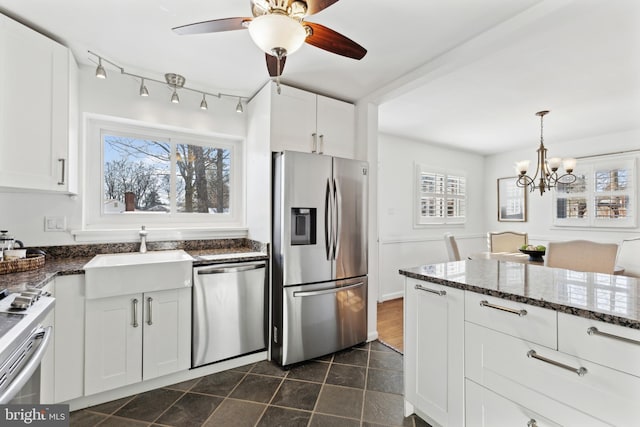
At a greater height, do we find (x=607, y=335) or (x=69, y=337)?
(x=607, y=335)

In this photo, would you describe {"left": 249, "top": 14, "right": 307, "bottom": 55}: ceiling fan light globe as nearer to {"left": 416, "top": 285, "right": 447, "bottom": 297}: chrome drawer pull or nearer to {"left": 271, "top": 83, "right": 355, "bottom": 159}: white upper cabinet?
{"left": 271, "top": 83, "right": 355, "bottom": 159}: white upper cabinet

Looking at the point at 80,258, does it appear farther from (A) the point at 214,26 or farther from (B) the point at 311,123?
(B) the point at 311,123

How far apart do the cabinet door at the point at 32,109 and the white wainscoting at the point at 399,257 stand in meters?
3.59

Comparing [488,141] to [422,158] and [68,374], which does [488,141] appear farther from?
[68,374]

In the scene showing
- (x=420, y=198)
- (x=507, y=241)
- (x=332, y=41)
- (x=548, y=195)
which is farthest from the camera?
(x=548, y=195)

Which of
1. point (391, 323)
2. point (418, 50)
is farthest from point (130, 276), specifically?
point (391, 323)

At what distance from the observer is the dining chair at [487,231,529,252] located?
3785 mm

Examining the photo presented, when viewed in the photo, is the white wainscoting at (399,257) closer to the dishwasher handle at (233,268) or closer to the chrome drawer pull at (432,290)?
the dishwasher handle at (233,268)

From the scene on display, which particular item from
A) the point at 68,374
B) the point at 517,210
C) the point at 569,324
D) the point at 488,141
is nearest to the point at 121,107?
the point at 68,374

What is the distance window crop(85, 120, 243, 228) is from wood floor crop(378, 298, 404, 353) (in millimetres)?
1974

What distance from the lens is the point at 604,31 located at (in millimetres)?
1912

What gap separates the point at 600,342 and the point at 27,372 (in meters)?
2.02

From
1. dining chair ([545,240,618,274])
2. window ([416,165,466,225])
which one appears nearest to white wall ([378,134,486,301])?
window ([416,165,466,225])

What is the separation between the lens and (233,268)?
2.32m
